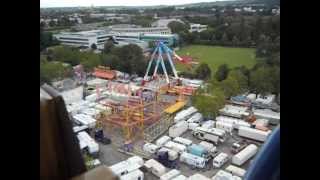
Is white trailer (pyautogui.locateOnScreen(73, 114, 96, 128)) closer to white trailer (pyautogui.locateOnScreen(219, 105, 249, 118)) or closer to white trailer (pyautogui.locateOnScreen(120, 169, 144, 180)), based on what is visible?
white trailer (pyautogui.locateOnScreen(120, 169, 144, 180))

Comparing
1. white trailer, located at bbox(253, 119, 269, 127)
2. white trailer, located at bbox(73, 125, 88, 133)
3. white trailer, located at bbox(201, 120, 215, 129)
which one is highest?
white trailer, located at bbox(253, 119, 269, 127)

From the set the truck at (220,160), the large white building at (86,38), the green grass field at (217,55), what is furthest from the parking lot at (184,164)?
the large white building at (86,38)

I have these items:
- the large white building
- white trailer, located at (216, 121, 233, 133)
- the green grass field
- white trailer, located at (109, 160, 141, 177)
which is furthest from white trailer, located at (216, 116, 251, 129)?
the large white building

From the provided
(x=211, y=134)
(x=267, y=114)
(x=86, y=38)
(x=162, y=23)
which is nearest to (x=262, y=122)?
(x=267, y=114)
